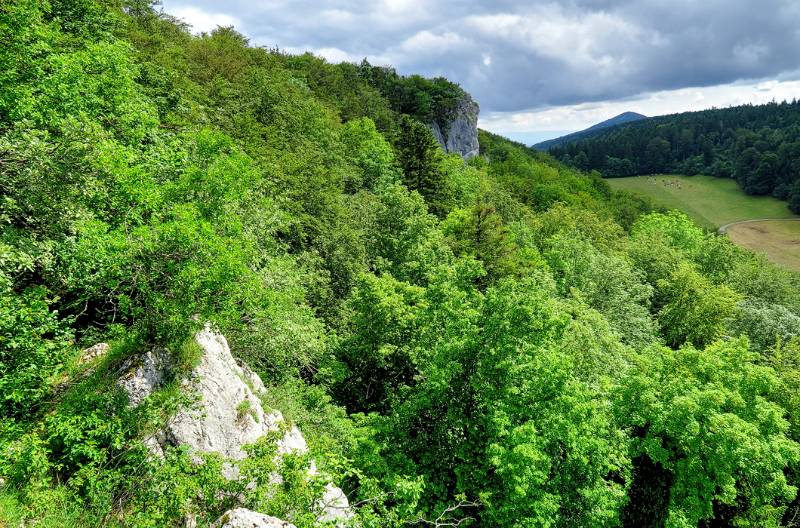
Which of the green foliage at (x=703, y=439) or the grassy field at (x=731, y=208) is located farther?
the grassy field at (x=731, y=208)

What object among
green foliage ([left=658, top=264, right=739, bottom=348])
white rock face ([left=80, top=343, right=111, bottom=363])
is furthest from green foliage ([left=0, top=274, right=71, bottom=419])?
green foliage ([left=658, top=264, right=739, bottom=348])

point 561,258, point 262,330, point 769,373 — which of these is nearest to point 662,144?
point 561,258

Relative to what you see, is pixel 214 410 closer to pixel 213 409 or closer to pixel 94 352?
pixel 213 409

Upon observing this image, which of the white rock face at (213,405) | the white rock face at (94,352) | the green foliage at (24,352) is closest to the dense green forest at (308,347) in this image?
the green foliage at (24,352)

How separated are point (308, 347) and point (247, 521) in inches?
441

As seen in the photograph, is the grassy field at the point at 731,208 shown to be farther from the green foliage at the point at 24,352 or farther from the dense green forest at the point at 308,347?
the green foliage at the point at 24,352

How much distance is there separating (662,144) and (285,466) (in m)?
236

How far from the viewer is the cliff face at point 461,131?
333 feet

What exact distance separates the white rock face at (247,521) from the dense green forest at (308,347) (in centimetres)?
63

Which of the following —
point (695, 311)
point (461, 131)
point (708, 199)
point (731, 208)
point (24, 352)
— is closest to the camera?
point (24, 352)

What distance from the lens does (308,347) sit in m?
19.1

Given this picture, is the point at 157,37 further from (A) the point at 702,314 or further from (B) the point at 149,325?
(A) the point at 702,314

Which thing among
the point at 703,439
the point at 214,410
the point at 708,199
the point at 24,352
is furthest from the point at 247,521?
the point at 708,199

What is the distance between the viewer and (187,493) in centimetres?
870
